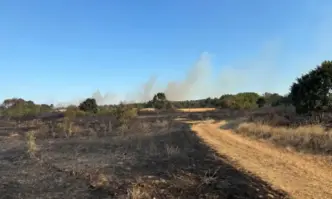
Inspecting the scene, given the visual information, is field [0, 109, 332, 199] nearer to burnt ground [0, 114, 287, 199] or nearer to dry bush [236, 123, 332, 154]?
burnt ground [0, 114, 287, 199]

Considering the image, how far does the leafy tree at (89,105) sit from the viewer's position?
69938 mm

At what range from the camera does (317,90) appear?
2453 centimetres

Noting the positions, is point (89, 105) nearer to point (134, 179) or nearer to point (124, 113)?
point (124, 113)

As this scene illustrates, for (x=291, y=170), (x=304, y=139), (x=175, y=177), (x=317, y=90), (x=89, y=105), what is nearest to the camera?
(x=175, y=177)

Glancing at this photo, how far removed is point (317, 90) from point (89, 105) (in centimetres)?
5520

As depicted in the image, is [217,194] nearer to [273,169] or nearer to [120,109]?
[273,169]

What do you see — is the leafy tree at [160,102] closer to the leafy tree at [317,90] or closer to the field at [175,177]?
the leafy tree at [317,90]

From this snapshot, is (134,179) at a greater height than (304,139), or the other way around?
(304,139)

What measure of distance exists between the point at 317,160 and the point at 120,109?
24.6m

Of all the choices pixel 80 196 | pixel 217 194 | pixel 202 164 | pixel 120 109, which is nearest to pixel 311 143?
pixel 202 164

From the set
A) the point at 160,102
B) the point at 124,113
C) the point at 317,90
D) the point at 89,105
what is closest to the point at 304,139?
the point at 317,90

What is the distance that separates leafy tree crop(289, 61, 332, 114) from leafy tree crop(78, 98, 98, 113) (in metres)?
50.7

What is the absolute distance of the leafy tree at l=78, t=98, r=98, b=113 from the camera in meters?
69.9

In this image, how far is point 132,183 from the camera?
7625 mm
